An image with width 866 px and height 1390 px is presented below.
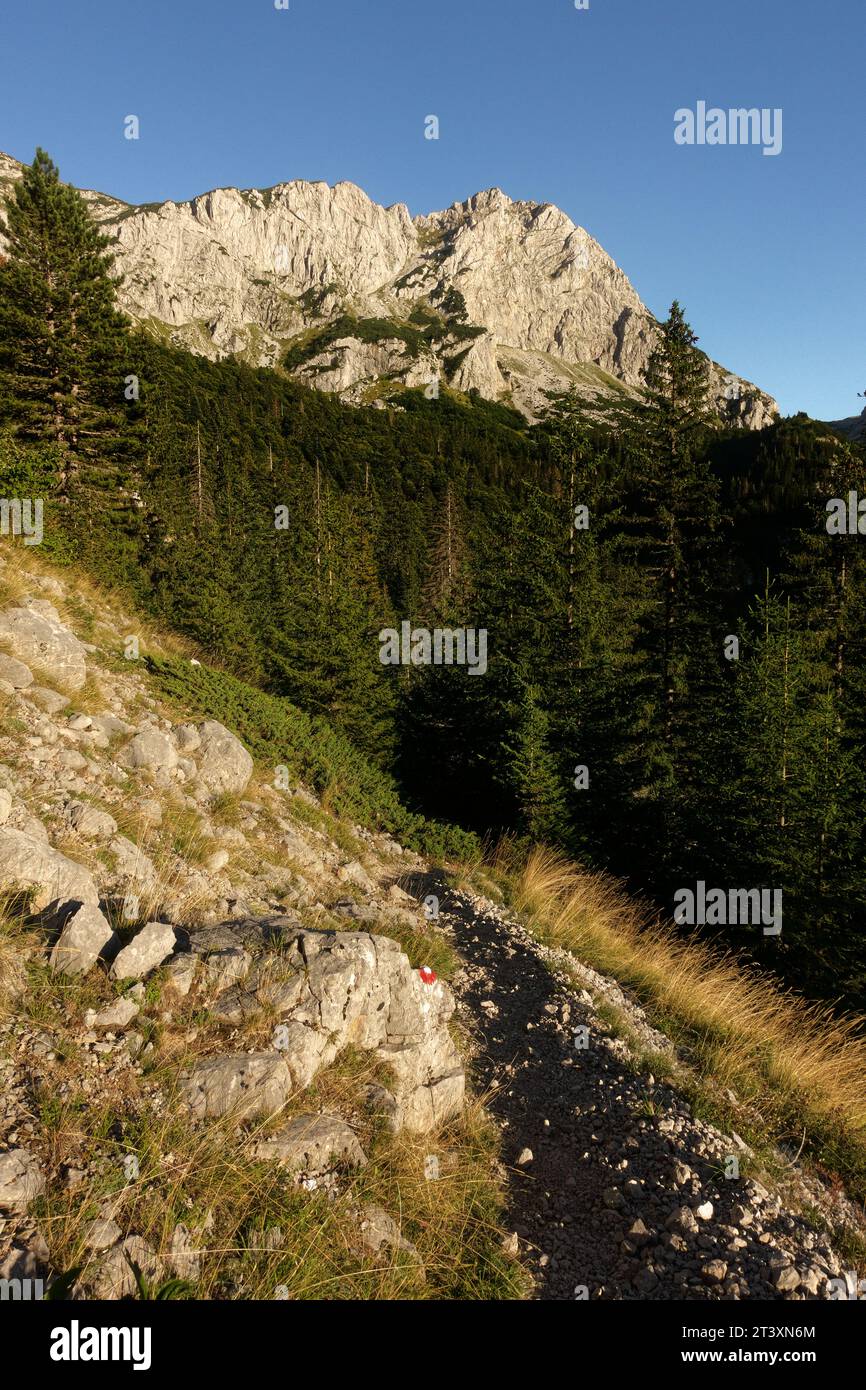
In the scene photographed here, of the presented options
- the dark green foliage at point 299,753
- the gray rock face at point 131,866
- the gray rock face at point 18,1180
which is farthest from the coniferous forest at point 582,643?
the gray rock face at point 18,1180

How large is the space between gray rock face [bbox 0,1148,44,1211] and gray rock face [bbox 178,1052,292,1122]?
80 cm

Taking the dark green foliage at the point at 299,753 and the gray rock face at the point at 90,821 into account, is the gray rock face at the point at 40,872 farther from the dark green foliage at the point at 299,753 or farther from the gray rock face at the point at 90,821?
the dark green foliage at the point at 299,753

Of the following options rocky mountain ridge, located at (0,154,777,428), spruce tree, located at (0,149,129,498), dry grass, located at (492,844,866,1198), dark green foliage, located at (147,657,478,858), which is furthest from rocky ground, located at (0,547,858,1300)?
rocky mountain ridge, located at (0,154,777,428)

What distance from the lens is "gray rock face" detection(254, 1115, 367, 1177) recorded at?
3.45 metres

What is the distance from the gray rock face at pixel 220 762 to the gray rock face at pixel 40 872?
3.66 m

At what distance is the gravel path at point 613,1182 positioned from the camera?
3623mm

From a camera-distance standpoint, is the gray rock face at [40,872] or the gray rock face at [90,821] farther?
the gray rock face at [90,821]

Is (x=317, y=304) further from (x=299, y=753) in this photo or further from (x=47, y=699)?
(x=47, y=699)

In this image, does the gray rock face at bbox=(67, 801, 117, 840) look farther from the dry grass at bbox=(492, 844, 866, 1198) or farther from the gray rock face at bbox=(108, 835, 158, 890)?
the dry grass at bbox=(492, 844, 866, 1198)

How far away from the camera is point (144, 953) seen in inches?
153

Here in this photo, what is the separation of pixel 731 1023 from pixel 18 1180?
22.1 feet

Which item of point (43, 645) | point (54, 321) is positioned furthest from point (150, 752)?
point (54, 321)
